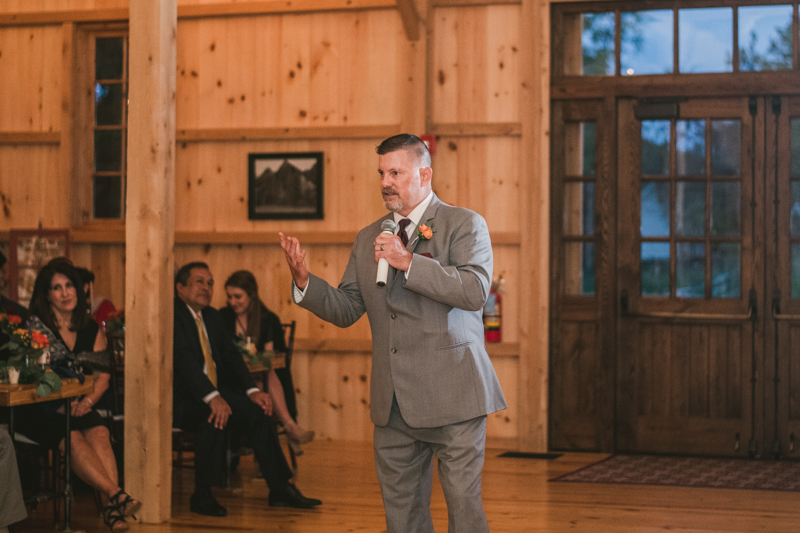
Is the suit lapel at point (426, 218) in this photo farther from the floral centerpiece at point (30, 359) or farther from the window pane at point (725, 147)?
the window pane at point (725, 147)

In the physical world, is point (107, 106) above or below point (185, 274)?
above

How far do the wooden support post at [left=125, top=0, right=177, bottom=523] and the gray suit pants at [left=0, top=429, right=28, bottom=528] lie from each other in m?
0.69

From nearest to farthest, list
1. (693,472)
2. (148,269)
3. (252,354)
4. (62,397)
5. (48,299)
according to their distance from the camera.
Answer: (62,397) → (148,269) → (48,299) → (252,354) → (693,472)

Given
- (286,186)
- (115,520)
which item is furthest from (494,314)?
(115,520)

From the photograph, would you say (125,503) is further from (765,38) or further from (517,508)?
(765,38)

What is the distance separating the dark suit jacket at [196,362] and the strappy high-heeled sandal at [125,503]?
29.7 inches

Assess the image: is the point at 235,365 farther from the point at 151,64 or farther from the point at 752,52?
the point at 752,52

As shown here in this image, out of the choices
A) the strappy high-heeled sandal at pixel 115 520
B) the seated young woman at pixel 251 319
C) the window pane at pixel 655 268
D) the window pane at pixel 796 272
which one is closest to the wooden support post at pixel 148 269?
the strappy high-heeled sandal at pixel 115 520

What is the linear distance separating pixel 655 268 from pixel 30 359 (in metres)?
4.22

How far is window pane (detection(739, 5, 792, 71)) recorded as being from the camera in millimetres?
6160

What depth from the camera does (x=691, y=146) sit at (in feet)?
20.7

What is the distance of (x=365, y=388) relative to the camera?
676 centimetres

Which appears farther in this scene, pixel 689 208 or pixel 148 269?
pixel 689 208

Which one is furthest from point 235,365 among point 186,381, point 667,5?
point 667,5
